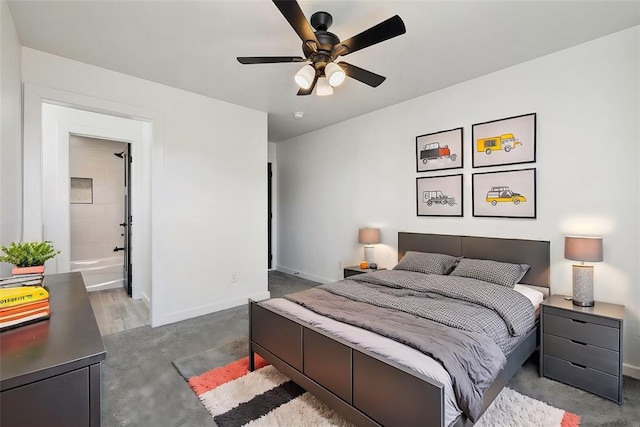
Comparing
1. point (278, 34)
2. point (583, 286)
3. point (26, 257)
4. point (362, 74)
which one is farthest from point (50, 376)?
point (583, 286)

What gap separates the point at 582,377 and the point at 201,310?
12.2 ft

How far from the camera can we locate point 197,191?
12.0ft

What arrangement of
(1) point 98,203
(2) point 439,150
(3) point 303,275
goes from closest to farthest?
(2) point 439,150
(1) point 98,203
(3) point 303,275

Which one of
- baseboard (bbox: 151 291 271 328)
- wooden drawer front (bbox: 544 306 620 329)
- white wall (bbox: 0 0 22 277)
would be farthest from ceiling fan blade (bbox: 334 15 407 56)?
baseboard (bbox: 151 291 271 328)

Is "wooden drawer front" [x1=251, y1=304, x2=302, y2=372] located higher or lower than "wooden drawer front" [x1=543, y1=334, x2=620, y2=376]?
higher

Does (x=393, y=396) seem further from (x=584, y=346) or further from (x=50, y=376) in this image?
(x=584, y=346)

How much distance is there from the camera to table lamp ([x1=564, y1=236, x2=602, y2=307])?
7.57 ft

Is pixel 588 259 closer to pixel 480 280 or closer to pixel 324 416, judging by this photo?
pixel 480 280

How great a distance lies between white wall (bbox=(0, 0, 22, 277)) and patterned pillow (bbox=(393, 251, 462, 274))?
334 cm

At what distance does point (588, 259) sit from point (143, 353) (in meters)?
3.84

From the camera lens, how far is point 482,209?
3.18 meters

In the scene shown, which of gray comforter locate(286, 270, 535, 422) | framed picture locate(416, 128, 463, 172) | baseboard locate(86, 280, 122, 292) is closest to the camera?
gray comforter locate(286, 270, 535, 422)

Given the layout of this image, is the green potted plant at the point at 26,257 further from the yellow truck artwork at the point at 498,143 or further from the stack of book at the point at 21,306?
the yellow truck artwork at the point at 498,143

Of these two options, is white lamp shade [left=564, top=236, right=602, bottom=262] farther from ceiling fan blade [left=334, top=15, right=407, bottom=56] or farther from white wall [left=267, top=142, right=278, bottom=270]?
white wall [left=267, top=142, right=278, bottom=270]
